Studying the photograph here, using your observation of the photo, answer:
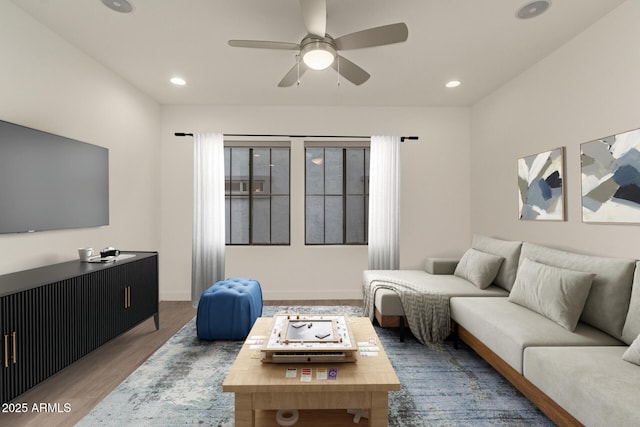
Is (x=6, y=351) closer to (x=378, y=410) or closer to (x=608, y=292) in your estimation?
(x=378, y=410)

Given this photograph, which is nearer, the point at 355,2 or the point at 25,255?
the point at 355,2

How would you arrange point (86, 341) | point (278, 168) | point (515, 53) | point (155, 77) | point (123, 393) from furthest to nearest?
point (278, 168) < point (155, 77) < point (515, 53) < point (86, 341) < point (123, 393)

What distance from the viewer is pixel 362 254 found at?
4.39m

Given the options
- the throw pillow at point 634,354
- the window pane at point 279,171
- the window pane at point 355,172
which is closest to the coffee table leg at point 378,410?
the throw pillow at point 634,354

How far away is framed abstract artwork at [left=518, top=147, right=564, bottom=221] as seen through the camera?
109 inches

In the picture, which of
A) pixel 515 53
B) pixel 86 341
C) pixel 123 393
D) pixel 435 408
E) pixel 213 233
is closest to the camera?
pixel 435 408

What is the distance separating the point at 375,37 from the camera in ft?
6.64

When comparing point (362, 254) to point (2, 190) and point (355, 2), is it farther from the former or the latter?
point (2, 190)

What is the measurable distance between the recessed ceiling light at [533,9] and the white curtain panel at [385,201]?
6.71 ft

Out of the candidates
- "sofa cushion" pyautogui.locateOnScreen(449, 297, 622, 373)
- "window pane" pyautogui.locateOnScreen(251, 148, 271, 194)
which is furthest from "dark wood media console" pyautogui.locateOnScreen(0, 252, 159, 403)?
"window pane" pyautogui.locateOnScreen(251, 148, 271, 194)

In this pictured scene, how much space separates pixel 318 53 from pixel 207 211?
2710 mm

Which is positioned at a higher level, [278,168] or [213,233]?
[278,168]

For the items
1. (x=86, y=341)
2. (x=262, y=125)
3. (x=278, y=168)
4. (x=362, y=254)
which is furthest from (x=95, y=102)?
(x=278, y=168)

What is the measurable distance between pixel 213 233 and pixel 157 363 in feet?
6.26
